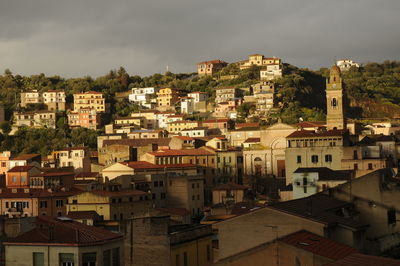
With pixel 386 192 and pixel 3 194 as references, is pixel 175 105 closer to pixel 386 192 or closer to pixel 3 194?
pixel 3 194

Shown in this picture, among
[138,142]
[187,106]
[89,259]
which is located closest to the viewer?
[89,259]

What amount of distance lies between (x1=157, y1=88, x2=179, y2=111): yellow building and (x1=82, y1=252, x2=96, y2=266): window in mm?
113481

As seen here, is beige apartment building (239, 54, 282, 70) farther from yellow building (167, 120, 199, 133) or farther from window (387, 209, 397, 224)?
window (387, 209, 397, 224)

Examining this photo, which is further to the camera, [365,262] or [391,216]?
[391,216]

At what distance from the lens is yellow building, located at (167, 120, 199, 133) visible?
118 m

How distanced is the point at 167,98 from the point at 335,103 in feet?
193

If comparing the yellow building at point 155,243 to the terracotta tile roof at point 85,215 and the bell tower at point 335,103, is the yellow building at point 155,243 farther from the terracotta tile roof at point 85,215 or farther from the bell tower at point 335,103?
the bell tower at point 335,103

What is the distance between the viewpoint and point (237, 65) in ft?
521

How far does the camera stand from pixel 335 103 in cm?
8762

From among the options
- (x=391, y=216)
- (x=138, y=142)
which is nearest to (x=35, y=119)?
(x=138, y=142)

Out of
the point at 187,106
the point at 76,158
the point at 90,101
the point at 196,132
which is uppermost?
the point at 90,101

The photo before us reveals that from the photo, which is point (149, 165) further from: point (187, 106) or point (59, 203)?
point (187, 106)

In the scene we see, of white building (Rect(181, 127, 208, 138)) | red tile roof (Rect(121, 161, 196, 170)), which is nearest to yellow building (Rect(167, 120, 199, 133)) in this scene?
white building (Rect(181, 127, 208, 138))

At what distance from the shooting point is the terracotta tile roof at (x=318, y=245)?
23.5 metres
